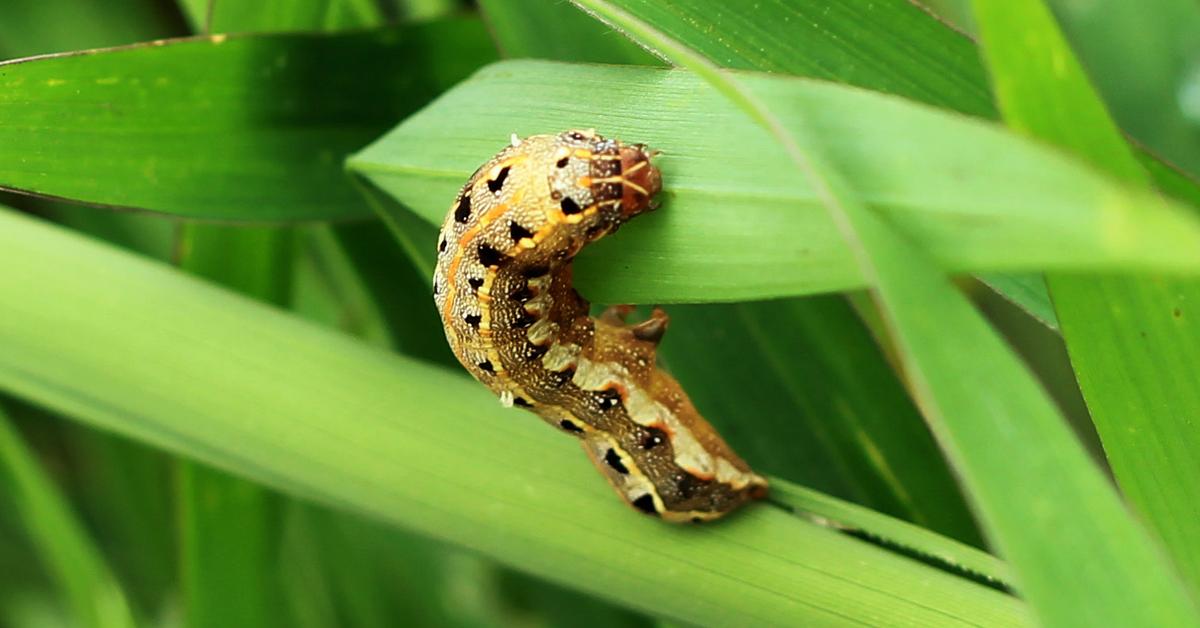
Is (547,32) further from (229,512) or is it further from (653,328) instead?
(229,512)

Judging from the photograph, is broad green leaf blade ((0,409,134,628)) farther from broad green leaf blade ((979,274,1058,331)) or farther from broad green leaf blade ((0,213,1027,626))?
broad green leaf blade ((979,274,1058,331))

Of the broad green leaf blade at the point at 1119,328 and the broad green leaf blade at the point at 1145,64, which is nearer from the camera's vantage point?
the broad green leaf blade at the point at 1119,328

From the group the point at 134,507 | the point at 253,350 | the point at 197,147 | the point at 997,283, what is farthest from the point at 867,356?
the point at 134,507

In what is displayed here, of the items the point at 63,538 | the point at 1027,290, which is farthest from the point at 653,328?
the point at 63,538

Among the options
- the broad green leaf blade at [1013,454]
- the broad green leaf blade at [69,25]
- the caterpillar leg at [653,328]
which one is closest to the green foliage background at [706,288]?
the broad green leaf blade at [1013,454]

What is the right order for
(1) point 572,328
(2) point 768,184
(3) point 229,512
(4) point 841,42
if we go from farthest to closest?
(3) point 229,512, (1) point 572,328, (4) point 841,42, (2) point 768,184

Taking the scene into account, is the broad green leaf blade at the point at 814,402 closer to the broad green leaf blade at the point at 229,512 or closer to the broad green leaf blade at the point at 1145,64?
the broad green leaf blade at the point at 229,512
